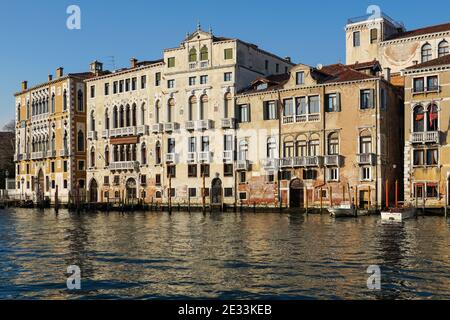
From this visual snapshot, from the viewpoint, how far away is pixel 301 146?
41250mm

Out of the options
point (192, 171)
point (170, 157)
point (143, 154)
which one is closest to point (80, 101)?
point (143, 154)

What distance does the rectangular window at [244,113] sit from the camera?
43656mm

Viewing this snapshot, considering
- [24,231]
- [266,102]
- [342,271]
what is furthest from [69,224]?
[342,271]

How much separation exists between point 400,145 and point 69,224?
23.1 metres

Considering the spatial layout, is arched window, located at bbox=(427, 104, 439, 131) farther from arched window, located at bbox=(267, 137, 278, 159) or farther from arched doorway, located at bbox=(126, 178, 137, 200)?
arched doorway, located at bbox=(126, 178, 137, 200)

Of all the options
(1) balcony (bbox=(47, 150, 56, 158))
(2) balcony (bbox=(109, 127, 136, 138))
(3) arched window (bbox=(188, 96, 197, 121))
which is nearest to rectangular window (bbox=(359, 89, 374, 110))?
(3) arched window (bbox=(188, 96, 197, 121))

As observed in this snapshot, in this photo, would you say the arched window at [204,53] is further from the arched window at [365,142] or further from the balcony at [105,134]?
the arched window at [365,142]

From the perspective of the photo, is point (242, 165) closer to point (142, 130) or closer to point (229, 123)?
point (229, 123)

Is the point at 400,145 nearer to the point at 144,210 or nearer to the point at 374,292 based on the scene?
the point at 144,210

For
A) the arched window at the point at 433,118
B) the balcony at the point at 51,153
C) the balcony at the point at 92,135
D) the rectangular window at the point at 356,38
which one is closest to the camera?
the arched window at the point at 433,118

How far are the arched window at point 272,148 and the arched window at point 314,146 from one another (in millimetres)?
2651

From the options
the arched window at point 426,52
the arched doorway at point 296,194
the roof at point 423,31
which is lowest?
the arched doorway at point 296,194

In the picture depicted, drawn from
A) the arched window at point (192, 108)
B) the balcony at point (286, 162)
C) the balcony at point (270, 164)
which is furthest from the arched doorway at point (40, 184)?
the balcony at point (286, 162)

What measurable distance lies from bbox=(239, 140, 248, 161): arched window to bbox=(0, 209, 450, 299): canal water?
633 inches
